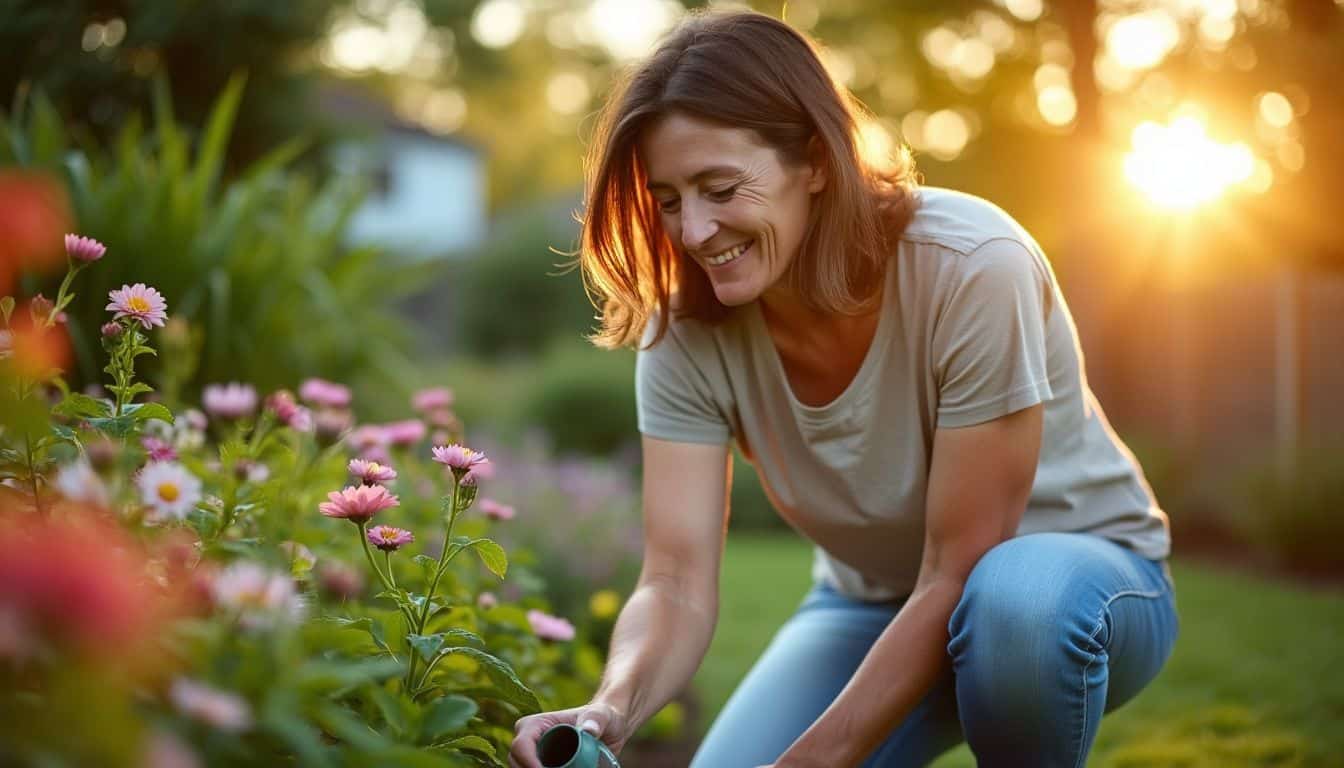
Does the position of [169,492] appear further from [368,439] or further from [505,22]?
[505,22]

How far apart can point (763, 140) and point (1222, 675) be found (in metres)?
2.89

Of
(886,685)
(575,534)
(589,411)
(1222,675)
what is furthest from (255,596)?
(589,411)

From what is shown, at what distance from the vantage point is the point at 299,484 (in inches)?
79.6

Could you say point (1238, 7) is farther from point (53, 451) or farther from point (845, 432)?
point (53, 451)

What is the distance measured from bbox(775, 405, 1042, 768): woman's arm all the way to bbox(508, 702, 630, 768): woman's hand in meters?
0.31

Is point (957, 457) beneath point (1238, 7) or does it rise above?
beneath

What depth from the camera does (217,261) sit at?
319cm

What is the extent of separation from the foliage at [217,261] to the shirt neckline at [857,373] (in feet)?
4.95

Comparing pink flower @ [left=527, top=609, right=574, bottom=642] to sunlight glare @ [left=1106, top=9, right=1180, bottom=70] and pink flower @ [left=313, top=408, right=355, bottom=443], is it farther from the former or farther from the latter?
sunlight glare @ [left=1106, top=9, right=1180, bottom=70]

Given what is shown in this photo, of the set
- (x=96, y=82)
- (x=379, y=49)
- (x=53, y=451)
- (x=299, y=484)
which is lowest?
(x=299, y=484)

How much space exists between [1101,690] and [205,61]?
247 inches

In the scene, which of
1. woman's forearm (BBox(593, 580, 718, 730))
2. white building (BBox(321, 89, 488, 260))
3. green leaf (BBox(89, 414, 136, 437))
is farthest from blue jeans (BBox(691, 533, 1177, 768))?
white building (BBox(321, 89, 488, 260))

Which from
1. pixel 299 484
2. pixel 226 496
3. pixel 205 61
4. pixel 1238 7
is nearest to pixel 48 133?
pixel 299 484

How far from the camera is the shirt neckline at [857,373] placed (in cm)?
192
